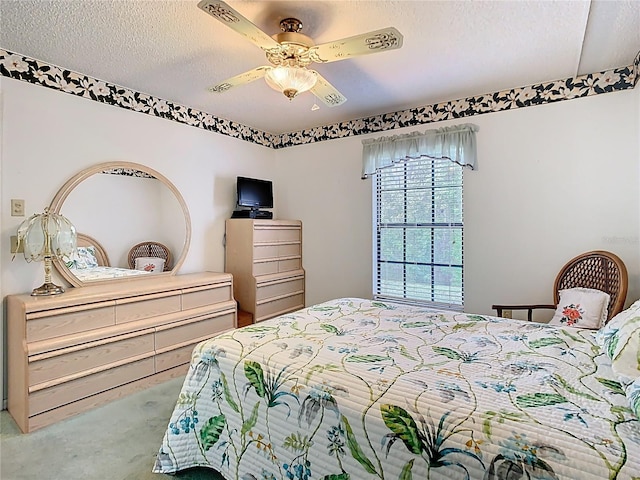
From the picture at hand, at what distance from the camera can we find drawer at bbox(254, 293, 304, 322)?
3.80 meters

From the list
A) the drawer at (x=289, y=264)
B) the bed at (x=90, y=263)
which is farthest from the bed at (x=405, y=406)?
the drawer at (x=289, y=264)

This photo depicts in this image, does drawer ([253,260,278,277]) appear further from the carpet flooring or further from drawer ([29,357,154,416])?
the carpet flooring

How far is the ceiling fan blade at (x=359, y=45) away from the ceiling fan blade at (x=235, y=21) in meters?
0.24

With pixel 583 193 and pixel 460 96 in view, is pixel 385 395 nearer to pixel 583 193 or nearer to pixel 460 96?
pixel 583 193

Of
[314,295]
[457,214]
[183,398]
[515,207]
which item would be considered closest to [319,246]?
[314,295]

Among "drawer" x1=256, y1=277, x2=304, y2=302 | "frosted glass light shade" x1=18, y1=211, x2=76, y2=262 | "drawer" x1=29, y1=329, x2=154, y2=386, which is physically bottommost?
"drawer" x1=29, y1=329, x2=154, y2=386

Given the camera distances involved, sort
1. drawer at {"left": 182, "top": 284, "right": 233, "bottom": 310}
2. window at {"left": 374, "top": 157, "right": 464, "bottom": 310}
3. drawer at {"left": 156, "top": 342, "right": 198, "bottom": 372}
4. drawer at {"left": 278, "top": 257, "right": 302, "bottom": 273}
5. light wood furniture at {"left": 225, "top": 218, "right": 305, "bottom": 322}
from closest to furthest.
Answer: drawer at {"left": 156, "top": 342, "right": 198, "bottom": 372}
drawer at {"left": 182, "top": 284, "right": 233, "bottom": 310}
window at {"left": 374, "top": 157, "right": 464, "bottom": 310}
light wood furniture at {"left": 225, "top": 218, "right": 305, "bottom": 322}
drawer at {"left": 278, "top": 257, "right": 302, "bottom": 273}

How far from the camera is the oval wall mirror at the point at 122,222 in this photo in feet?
8.88

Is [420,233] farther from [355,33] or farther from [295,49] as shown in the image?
[295,49]

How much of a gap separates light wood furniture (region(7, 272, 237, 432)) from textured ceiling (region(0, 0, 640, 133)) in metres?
1.63

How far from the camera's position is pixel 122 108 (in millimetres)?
2969

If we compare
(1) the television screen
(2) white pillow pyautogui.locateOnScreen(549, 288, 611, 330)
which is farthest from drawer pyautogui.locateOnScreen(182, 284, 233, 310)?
(2) white pillow pyautogui.locateOnScreen(549, 288, 611, 330)

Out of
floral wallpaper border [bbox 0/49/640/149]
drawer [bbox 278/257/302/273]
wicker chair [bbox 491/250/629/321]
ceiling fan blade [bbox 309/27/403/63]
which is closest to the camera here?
ceiling fan blade [bbox 309/27/403/63]

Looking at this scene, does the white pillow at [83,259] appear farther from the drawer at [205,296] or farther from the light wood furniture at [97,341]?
the drawer at [205,296]
